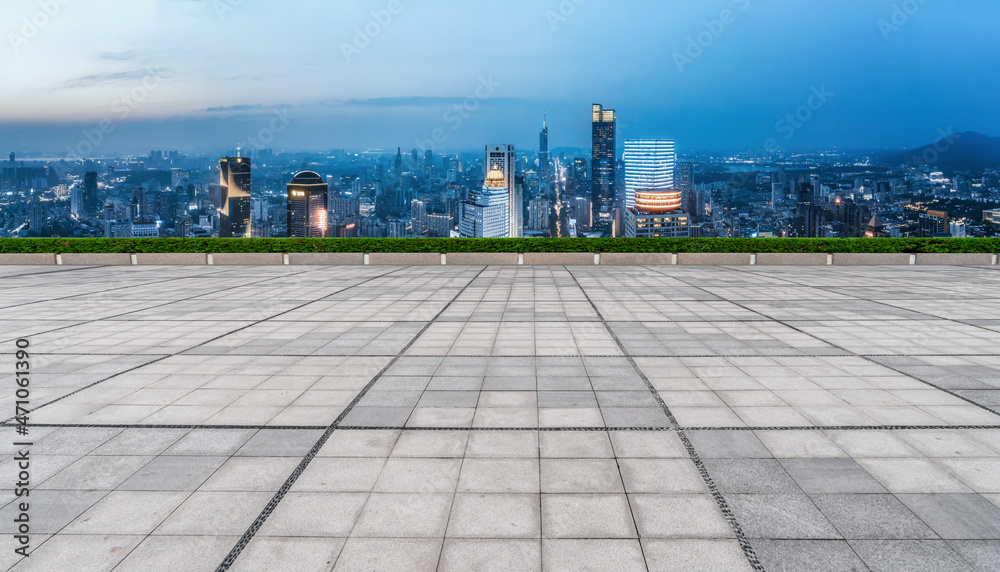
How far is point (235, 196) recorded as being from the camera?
50906 millimetres

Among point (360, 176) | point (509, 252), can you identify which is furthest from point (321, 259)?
point (360, 176)

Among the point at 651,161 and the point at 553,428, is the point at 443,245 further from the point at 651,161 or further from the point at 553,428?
the point at 651,161

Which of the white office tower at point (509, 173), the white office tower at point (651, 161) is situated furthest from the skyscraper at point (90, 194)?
the white office tower at point (651, 161)

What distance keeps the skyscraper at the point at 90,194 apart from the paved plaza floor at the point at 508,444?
1573 inches

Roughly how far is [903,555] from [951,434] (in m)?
2.47

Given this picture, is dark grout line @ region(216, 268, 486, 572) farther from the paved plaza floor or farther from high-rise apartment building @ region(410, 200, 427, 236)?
high-rise apartment building @ region(410, 200, 427, 236)

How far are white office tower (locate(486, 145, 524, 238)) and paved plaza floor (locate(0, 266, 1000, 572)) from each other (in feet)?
471

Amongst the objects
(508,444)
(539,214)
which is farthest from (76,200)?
(539,214)

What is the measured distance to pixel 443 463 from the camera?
4391 millimetres

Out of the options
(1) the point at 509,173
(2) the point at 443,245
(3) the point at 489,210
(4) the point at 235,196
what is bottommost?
(2) the point at 443,245

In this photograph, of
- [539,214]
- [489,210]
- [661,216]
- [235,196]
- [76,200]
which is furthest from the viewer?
[539,214]

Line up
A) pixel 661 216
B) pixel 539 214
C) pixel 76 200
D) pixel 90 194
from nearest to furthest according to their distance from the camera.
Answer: pixel 76 200, pixel 90 194, pixel 661 216, pixel 539 214

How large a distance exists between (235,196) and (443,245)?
3691 centimetres

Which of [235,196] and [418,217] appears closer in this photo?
[235,196]
